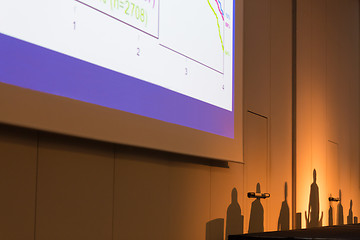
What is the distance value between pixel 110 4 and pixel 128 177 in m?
0.56

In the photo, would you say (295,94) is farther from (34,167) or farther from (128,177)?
(34,167)

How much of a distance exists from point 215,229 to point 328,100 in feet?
7.36

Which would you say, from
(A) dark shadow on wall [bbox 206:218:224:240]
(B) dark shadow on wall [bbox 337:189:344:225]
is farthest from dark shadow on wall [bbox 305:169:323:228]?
(A) dark shadow on wall [bbox 206:218:224:240]

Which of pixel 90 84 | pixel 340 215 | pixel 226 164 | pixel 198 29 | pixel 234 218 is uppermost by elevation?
pixel 198 29

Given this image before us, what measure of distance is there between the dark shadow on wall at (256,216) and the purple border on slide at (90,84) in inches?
29.1

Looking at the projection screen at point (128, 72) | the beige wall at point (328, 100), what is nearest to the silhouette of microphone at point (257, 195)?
the projection screen at point (128, 72)

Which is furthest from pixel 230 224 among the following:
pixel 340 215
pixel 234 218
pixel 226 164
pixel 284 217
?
pixel 340 215

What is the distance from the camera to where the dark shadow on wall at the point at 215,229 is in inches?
84.8

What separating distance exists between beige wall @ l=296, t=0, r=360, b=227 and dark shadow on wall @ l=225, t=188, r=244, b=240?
899 millimetres

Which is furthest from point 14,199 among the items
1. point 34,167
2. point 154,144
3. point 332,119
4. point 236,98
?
point 332,119

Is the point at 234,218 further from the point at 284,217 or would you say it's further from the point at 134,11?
the point at 134,11

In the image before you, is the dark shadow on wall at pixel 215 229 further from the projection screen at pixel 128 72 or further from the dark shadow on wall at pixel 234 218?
the projection screen at pixel 128 72

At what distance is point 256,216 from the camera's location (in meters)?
2.64

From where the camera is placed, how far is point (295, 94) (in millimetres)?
3273
